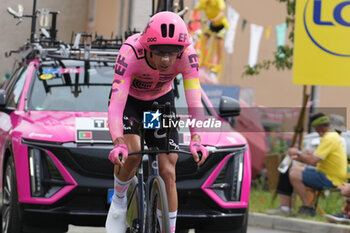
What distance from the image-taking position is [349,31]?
41.8 ft

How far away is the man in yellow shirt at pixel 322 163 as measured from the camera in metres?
12.7

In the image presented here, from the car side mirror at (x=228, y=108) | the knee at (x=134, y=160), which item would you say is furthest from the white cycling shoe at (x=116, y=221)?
the car side mirror at (x=228, y=108)

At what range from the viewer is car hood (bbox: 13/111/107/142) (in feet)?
26.7

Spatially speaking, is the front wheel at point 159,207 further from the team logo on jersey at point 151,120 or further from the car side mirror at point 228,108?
the car side mirror at point 228,108

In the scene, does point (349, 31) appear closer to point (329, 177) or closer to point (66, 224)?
point (329, 177)

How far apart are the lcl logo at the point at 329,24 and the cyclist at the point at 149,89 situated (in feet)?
19.7

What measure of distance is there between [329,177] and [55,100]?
5045 millimetres

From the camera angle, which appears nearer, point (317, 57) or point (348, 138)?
point (317, 57)

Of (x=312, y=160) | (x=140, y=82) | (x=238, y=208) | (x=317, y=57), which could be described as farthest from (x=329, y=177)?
(x=140, y=82)

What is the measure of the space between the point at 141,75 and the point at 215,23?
1540 cm

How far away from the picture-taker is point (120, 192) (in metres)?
6.79

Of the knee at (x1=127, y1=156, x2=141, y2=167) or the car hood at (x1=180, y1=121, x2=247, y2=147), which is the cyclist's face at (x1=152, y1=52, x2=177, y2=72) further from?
the car hood at (x1=180, y1=121, x2=247, y2=147)

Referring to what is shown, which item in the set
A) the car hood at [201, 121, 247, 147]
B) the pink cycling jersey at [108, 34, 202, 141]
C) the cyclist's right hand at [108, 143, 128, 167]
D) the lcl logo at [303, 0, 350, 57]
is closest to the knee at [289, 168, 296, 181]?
the lcl logo at [303, 0, 350, 57]

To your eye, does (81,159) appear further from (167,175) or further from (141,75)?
(167,175)
